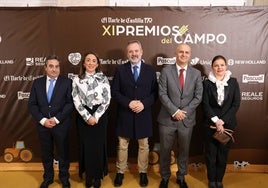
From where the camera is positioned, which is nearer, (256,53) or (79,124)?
(79,124)

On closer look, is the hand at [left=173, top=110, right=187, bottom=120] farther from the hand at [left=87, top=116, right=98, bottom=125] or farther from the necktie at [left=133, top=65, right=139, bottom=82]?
the hand at [left=87, top=116, right=98, bottom=125]

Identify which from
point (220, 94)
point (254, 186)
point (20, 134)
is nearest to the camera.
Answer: point (220, 94)

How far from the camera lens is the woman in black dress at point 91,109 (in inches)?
117

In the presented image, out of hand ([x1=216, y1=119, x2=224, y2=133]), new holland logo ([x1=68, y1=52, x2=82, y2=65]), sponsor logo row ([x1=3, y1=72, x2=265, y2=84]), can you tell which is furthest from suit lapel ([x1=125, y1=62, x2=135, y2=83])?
hand ([x1=216, y1=119, x2=224, y2=133])

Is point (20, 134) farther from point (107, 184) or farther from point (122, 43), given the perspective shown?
point (122, 43)

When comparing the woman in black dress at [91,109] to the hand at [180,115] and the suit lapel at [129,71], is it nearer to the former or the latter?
the suit lapel at [129,71]

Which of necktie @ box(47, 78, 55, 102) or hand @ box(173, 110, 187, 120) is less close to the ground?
necktie @ box(47, 78, 55, 102)

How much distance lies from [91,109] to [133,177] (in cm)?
117

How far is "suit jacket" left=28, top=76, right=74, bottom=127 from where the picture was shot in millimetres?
3029

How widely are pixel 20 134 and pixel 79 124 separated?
1173 millimetres

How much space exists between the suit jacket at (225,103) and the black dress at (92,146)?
1.12 m

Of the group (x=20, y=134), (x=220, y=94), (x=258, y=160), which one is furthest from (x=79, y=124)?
(x=258, y=160)

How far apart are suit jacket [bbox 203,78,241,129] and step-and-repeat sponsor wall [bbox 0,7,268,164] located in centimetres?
64

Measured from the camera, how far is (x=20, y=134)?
378cm
